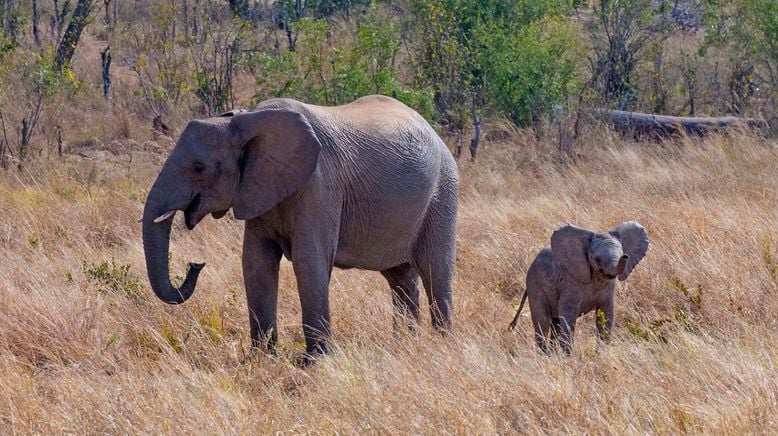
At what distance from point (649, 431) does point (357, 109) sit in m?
2.91

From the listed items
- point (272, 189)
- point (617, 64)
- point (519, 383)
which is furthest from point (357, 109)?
point (617, 64)

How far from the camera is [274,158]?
6090mm

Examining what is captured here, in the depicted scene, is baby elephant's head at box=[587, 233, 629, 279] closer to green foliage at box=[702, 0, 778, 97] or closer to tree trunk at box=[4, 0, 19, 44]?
green foliage at box=[702, 0, 778, 97]

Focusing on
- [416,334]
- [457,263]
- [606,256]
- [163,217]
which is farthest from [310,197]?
[457,263]

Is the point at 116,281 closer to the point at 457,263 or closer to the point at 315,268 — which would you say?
the point at 315,268

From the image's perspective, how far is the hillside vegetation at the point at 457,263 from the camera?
5188 millimetres

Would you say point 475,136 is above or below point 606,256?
below

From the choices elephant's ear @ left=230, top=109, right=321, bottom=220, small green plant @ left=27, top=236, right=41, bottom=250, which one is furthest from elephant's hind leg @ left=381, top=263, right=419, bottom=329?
small green plant @ left=27, top=236, right=41, bottom=250

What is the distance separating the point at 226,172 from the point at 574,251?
1.94 metres

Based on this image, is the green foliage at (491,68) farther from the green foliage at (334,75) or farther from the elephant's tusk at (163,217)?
the elephant's tusk at (163,217)

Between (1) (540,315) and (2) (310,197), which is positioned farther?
(1) (540,315)

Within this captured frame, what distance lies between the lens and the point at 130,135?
54.2 feet

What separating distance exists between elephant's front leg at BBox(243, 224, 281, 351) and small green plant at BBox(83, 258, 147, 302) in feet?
4.55

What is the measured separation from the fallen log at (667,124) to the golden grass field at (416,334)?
3124 mm
